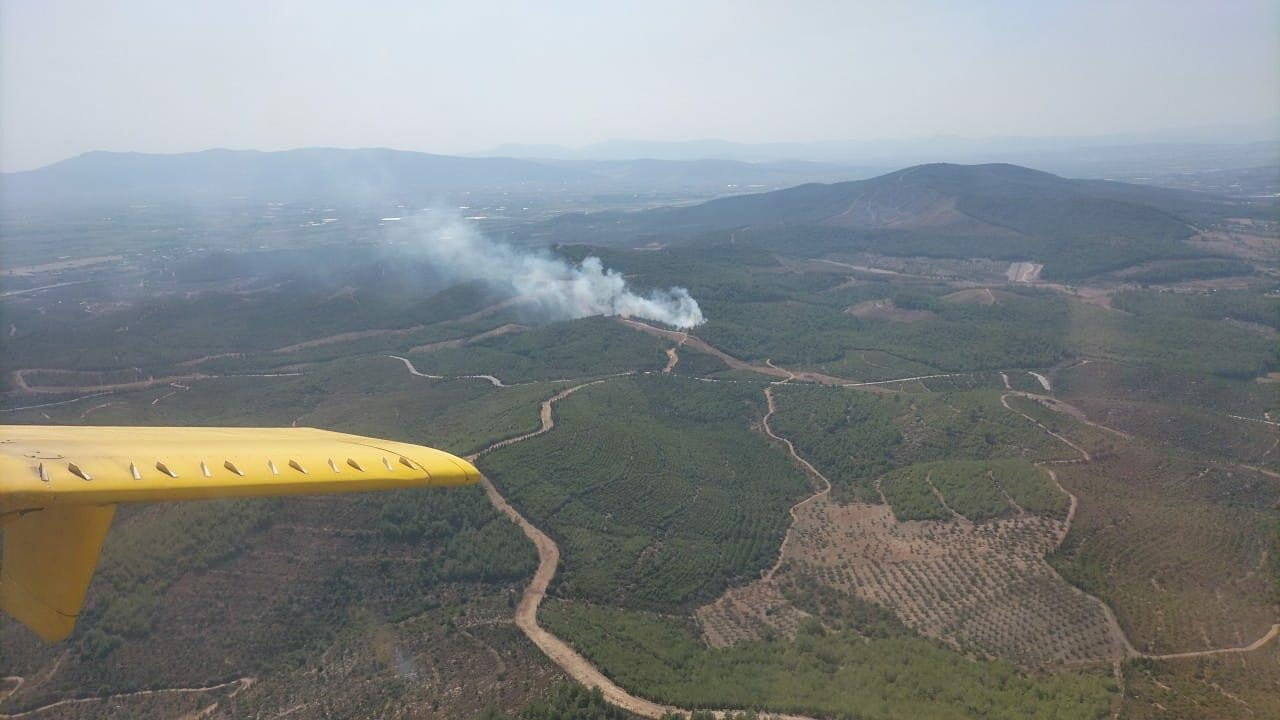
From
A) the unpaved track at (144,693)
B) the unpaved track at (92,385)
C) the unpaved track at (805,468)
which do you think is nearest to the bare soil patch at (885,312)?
the unpaved track at (805,468)

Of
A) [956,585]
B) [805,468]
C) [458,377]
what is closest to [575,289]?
[458,377]

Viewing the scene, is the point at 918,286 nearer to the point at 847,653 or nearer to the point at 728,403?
the point at 728,403

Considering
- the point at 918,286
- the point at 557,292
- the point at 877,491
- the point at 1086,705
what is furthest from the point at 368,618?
the point at 918,286

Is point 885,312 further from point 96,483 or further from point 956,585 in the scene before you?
point 96,483

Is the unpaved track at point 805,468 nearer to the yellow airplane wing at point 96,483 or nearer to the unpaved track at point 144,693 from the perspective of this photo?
the unpaved track at point 144,693

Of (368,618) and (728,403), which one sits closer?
(368,618)

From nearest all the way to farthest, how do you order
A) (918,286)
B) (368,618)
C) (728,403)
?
(368,618) < (728,403) < (918,286)

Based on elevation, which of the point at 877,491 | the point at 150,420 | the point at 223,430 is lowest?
the point at 877,491

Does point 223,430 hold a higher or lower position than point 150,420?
higher
